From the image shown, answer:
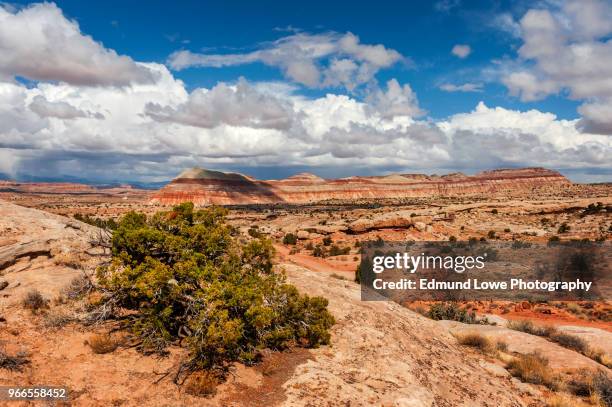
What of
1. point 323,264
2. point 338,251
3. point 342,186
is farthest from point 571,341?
point 342,186

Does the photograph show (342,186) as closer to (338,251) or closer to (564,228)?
(564,228)

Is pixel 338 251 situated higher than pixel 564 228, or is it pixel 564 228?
pixel 564 228

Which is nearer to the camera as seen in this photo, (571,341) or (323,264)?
(571,341)

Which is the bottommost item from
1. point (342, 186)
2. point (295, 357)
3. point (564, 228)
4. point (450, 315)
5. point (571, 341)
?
point (450, 315)

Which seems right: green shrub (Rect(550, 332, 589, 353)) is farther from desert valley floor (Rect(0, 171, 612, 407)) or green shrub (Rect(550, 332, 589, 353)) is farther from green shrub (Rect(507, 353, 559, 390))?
green shrub (Rect(507, 353, 559, 390))

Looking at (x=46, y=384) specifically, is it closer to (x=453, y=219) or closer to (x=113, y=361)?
(x=113, y=361)

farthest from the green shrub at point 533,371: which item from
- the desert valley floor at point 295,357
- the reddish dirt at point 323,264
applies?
the reddish dirt at point 323,264

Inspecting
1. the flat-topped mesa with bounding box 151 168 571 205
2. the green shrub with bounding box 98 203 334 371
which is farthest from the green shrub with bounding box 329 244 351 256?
the flat-topped mesa with bounding box 151 168 571 205
